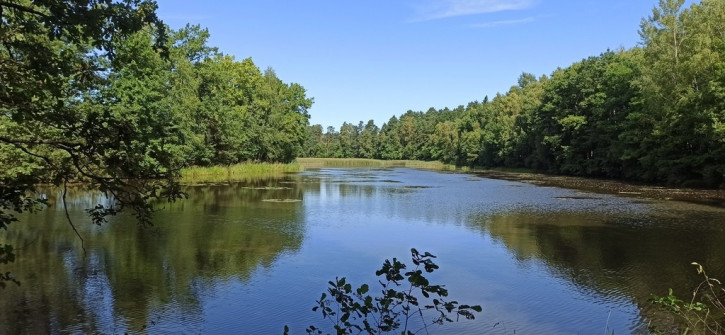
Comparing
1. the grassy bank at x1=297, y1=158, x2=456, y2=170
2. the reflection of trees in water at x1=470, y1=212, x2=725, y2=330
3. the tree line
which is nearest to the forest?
the tree line

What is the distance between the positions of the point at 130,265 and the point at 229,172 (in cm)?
3542

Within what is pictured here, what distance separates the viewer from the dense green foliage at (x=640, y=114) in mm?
32000

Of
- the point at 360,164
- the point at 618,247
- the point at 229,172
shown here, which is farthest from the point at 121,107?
the point at 360,164

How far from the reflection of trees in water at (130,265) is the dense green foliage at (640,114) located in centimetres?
2707

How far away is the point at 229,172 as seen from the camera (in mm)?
45719

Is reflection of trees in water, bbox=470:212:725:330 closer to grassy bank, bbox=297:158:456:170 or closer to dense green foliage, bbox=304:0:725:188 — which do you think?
dense green foliage, bbox=304:0:725:188

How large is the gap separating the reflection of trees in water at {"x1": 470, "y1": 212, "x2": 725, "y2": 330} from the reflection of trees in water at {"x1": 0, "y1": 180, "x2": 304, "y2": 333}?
669 cm

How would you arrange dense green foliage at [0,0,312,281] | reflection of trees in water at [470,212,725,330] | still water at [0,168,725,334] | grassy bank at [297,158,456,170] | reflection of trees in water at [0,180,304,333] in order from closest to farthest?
dense green foliage at [0,0,312,281]
reflection of trees in water at [0,180,304,333]
still water at [0,168,725,334]
reflection of trees in water at [470,212,725,330]
grassy bank at [297,158,456,170]

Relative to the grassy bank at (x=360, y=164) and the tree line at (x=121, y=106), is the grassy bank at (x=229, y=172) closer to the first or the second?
the tree line at (x=121, y=106)

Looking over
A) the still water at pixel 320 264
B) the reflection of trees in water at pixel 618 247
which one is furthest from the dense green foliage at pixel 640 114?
the reflection of trees in water at pixel 618 247

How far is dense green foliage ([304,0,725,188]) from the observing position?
1260 inches

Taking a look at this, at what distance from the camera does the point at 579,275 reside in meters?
11.1

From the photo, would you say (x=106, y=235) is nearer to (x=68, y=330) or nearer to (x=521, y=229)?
(x=68, y=330)

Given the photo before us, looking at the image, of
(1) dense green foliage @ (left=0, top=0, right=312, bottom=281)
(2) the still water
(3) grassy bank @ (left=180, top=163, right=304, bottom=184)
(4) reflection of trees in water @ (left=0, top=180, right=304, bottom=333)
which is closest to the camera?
(1) dense green foliage @ (left=0, top=0, right=312, bottom=281)
